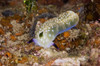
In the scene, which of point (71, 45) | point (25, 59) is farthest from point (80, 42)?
point (25, 59)

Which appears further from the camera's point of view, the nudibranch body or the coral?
the coral

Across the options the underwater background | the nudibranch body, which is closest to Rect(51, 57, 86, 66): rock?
the underwater background

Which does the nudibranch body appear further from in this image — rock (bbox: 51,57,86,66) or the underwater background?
rock (bbox: 51,57,86,66)

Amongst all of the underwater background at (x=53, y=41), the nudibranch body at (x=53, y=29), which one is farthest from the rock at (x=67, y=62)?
the nudibranch body at (x=53, y=29)

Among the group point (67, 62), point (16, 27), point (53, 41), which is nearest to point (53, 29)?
point (53, 41)

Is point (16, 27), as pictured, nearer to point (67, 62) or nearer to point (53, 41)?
point (53, 41)

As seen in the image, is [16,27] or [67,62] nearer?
[67,62]
